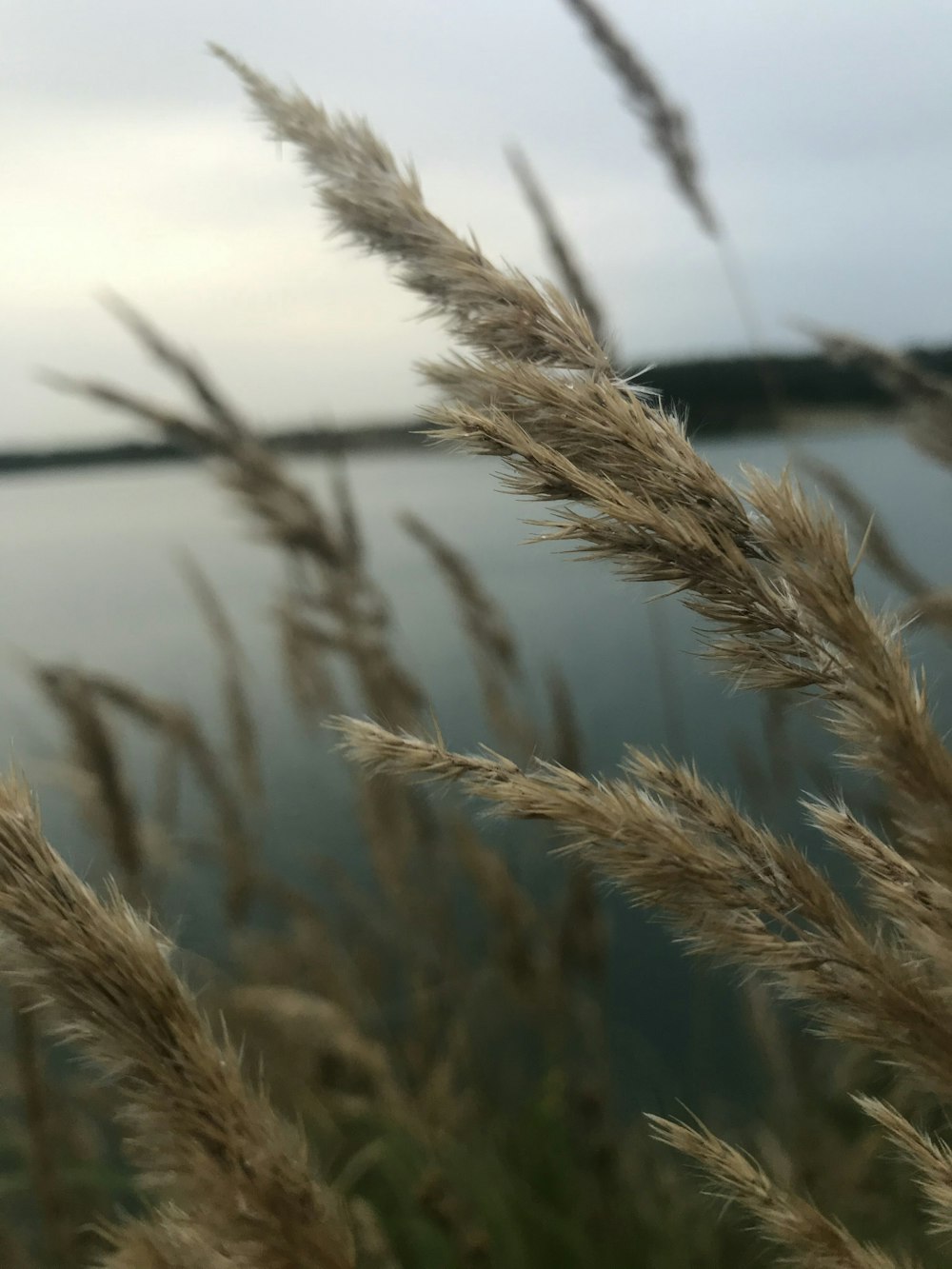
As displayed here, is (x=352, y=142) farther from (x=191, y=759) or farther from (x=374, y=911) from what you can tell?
(x=374, y=911)

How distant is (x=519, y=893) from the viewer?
3.38 feet

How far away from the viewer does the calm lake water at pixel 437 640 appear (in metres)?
1.28

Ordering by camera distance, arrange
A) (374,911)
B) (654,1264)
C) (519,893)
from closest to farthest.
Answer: (654,1264) → (519,893) → (374,911)

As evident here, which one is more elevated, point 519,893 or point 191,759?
→ point 191,759

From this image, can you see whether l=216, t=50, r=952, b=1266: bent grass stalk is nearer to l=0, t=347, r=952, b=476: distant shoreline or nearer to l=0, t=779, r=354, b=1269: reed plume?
l=0, t=779, r=354, b=1269: reed plume

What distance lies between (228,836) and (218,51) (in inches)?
33.5

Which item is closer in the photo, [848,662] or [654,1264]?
[848,662]

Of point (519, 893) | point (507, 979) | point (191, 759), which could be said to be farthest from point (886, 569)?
point (191, 759)

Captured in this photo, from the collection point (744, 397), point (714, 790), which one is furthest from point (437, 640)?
point (714, 790)

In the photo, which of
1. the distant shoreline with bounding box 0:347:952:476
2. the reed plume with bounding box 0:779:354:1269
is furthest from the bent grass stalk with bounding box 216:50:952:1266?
the distant shoreline with bounding box 0:347:952:476

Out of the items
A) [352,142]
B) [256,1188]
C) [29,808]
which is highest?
[352,142]

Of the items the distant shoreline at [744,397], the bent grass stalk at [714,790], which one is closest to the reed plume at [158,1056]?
the bent grass stalk at [714,790]

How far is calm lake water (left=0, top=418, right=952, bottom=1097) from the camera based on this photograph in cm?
128

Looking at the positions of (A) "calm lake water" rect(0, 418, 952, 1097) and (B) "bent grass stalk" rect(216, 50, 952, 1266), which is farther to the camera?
(A) "calm lake water" rect(0, 418, 952, 1097)
